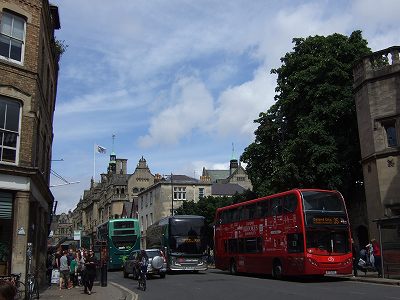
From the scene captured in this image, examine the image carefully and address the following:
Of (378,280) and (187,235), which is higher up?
(187,235)

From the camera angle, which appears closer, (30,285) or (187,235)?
(30,285)

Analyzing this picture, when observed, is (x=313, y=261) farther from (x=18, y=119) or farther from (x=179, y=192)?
(x=179, y=192)

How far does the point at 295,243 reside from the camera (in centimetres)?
2169

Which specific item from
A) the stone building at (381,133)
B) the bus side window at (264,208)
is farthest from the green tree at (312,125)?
the bus side window at (264,208)

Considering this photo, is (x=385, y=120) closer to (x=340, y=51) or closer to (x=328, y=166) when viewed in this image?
(x=328, y=166)

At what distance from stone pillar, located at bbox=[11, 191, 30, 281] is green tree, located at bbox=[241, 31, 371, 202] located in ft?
67.0

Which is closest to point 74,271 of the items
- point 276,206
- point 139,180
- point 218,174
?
point 276,206

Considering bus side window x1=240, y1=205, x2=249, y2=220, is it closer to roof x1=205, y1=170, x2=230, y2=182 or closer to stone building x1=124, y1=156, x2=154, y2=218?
stone building x1=124, y1=156, x2=154, y2=218

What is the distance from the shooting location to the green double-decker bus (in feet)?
121

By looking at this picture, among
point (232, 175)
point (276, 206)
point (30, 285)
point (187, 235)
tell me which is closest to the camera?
point (30, 285)

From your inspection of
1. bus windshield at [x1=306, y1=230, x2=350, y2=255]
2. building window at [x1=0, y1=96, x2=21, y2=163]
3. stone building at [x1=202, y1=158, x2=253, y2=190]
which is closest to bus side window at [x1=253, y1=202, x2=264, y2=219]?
bus windshield at [x1=306, y1=230, x2=350, y2=255]

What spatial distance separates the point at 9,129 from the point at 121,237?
70.3 feet

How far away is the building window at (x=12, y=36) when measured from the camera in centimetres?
1703

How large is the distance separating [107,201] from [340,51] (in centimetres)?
7933
